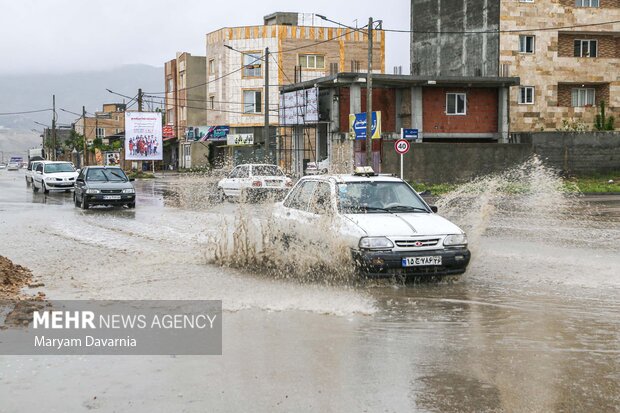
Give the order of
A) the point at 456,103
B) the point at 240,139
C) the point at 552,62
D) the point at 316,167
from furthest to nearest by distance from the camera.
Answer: the point at 240,139, the point at 552,62, the point at 456,103, the point at 316,167

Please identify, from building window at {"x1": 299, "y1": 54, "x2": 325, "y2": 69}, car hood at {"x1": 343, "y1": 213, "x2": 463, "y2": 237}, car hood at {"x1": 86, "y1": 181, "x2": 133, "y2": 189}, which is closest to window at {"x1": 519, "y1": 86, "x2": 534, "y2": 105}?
building window at {"x1": 299, "y1": 54, "x2": 325, "y2": 69}

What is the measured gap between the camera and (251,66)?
67062 mm

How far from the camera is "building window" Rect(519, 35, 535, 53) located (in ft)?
157

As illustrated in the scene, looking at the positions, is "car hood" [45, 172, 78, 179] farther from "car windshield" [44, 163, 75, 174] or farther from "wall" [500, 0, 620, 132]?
"wall" [500, 0, 620, 132]

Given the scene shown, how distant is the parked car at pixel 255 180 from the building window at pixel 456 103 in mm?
17876

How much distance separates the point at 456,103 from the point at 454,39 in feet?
26.3

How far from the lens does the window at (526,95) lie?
157 ft

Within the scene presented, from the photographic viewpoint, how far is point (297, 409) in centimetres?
521

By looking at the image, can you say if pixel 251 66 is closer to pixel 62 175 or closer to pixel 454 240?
pixel 62 175

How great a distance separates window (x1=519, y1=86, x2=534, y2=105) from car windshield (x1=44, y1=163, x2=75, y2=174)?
2695cm

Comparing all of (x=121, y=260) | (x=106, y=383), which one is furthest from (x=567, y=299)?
(x=121, y=260)

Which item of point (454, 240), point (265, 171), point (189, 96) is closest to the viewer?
point (454, 240)

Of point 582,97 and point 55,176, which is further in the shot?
point 582,97

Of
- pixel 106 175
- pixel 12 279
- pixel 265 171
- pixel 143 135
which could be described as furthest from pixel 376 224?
pixel 143 135
